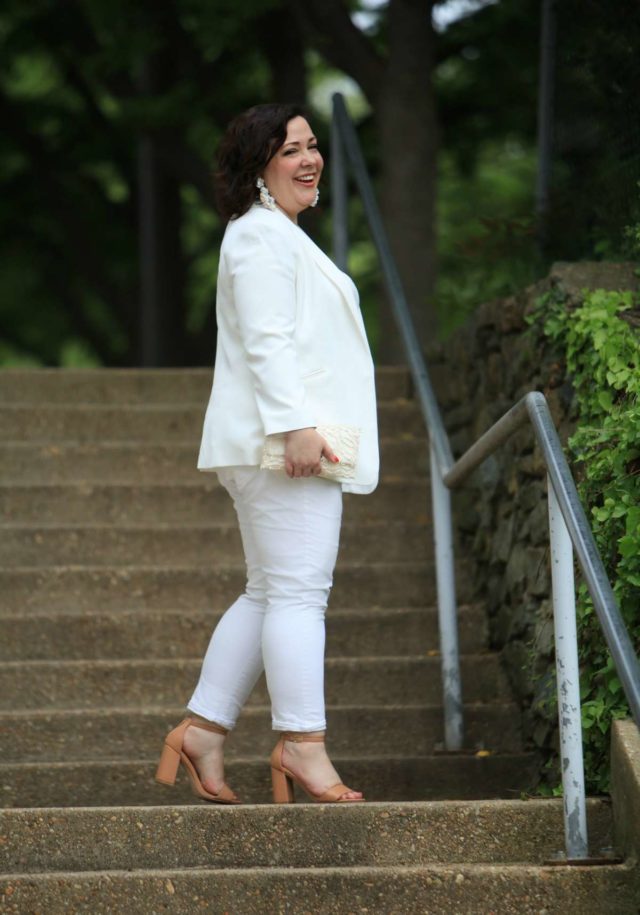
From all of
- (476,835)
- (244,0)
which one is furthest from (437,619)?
(244,0)

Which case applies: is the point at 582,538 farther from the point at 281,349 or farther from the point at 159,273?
the point at 159,273

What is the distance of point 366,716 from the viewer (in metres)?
4.21

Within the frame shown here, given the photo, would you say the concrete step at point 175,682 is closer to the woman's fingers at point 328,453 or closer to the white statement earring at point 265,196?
the woman's fingers at point 328,453

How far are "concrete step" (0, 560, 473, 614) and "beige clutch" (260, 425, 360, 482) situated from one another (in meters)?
1.59

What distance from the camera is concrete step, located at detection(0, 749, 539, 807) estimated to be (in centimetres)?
383

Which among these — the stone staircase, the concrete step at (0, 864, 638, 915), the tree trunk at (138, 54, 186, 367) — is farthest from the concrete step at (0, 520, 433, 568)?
the tree trunk at (138, 54, 186, 367)

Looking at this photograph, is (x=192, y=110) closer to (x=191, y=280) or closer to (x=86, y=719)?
(x=191, y=280)

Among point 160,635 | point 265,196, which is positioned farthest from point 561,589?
point 160,635

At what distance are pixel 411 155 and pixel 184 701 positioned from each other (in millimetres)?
4651

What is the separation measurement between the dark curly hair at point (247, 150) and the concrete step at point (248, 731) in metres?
1.55

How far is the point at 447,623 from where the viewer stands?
4.16 meters

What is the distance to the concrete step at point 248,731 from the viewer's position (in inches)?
162

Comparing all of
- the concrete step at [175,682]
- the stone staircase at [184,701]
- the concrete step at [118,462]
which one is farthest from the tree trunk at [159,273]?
the concrete step at [175,682]

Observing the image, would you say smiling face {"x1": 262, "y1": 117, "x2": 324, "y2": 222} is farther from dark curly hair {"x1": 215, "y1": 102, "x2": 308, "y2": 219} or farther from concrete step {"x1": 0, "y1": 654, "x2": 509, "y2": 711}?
concrete step {"x1": 0, "y1": 654, "x2": 509, "y2": 711}
